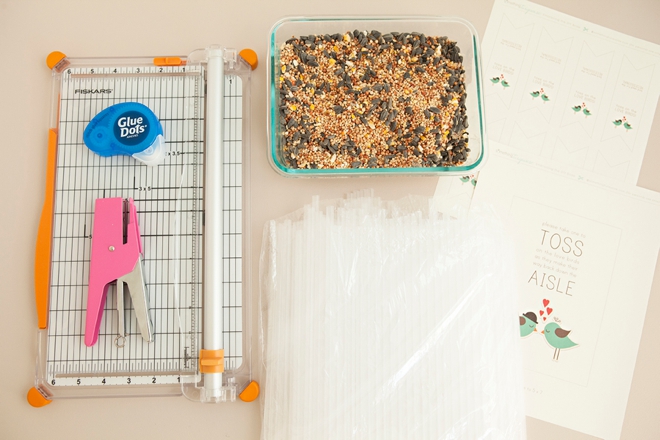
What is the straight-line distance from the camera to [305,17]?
737 mm

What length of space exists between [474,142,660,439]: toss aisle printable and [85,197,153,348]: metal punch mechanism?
0.54 m

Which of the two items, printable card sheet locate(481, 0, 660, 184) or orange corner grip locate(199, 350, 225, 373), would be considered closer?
orange corner grip locate(199, 350, 225, 373)

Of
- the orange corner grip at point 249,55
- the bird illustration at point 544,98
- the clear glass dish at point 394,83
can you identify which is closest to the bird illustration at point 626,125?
the bird illustration at point 544,98

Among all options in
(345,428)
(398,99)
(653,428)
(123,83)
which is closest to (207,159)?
(123,83)

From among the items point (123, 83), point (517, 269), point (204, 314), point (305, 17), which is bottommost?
point (204, 314)

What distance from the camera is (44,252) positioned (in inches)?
28.0

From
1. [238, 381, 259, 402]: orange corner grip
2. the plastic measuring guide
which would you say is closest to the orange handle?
the plastic measuring guide

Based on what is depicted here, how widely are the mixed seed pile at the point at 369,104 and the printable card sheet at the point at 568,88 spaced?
104mm

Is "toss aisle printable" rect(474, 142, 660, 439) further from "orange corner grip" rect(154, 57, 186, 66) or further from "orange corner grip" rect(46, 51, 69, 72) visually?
"orange corner grip" rect(46, 51, 69, 72)

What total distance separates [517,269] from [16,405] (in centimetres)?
79

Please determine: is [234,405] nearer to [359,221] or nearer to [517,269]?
[359,221]

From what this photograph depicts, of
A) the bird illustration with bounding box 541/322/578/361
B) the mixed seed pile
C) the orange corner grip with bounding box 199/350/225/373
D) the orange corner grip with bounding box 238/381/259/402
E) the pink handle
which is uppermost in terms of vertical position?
the mixed seed pile

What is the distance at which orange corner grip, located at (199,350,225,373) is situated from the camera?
0.67 metres

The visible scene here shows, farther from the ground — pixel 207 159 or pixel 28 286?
pixel 207 159
